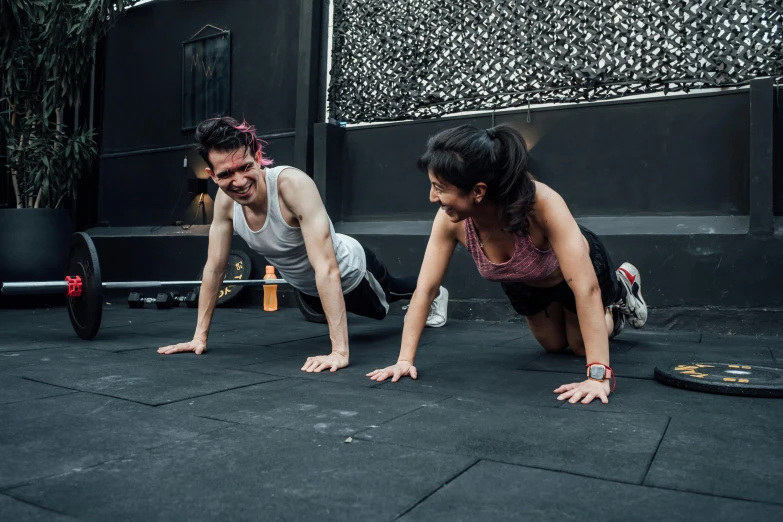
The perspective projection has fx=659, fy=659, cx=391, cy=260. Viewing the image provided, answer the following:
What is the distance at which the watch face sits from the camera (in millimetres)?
2184

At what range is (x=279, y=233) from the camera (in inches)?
123

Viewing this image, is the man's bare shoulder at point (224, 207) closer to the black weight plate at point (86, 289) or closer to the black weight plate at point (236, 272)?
the black weight plate at point (86, 289)

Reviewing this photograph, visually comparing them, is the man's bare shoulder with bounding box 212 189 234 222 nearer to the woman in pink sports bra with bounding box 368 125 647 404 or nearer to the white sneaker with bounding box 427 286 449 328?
the woman in pink sports bra with bounding box 368 125 647 404

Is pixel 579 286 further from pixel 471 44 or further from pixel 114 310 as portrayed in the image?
pixel 114 310

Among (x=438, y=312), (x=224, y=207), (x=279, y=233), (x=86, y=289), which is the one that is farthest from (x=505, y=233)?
(x=86, y=289)

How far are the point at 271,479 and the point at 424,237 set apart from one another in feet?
12.7

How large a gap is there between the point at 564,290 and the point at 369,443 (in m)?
1.41

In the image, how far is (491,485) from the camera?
134 centimetres

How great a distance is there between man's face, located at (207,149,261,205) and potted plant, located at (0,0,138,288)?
146 inches

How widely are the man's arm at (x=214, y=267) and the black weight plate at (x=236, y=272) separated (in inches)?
106

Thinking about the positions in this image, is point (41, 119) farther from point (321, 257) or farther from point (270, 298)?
point (321, 257)

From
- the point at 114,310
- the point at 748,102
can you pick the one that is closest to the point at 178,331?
the point at 114,310

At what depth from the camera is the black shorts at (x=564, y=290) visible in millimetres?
2795

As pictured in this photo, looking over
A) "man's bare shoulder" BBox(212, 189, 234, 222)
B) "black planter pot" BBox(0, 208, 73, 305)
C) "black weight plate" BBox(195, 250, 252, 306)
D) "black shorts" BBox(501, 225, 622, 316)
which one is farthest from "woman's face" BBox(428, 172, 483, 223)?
"black planter pot" BBox(0, 208, 73, 305)
